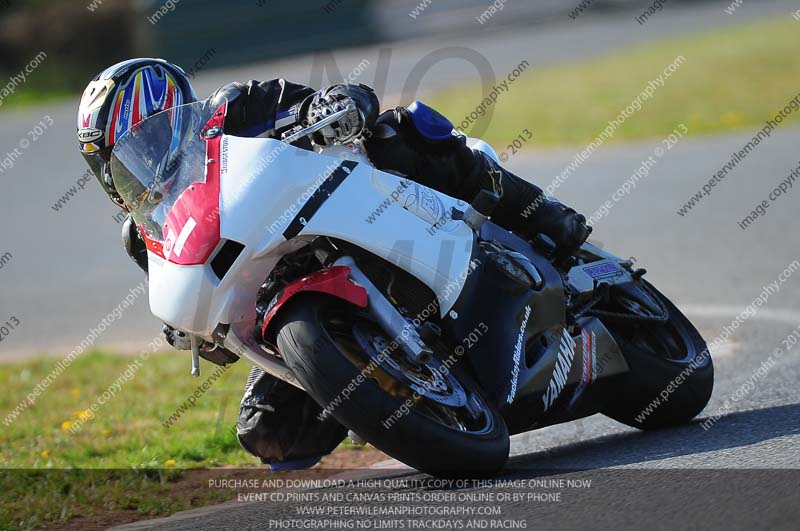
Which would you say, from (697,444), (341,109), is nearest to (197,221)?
(341,109)

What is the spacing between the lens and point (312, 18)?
27781 mm

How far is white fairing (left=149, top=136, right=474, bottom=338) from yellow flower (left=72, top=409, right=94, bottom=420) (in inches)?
124

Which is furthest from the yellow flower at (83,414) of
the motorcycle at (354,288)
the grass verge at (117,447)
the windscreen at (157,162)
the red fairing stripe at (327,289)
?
the red fairing stripe at (327,289)

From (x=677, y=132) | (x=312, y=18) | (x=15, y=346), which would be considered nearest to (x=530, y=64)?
(x=312, y=18)

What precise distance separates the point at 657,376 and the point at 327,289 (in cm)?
192

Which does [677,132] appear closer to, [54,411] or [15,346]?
[15,346]

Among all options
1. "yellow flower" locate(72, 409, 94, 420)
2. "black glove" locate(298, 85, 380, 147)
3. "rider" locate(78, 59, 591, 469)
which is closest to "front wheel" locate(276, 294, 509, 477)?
"black glove" locate(298, 85, 380, 147)

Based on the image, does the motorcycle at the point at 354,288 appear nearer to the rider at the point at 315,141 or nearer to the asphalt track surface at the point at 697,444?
the rider at the point at 315,141

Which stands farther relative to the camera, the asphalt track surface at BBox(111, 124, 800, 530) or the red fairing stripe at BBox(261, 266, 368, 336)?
the red fairing stripe at BBox(261, 266, 368, 336)

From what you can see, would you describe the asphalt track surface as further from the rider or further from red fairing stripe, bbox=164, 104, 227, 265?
red fairing stripe, bbox=164, 104, 227, 265

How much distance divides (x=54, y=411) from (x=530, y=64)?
59.6 ft

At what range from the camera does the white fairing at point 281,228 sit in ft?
14.2

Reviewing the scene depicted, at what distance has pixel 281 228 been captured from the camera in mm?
4352

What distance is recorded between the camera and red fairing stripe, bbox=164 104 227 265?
169 inches
